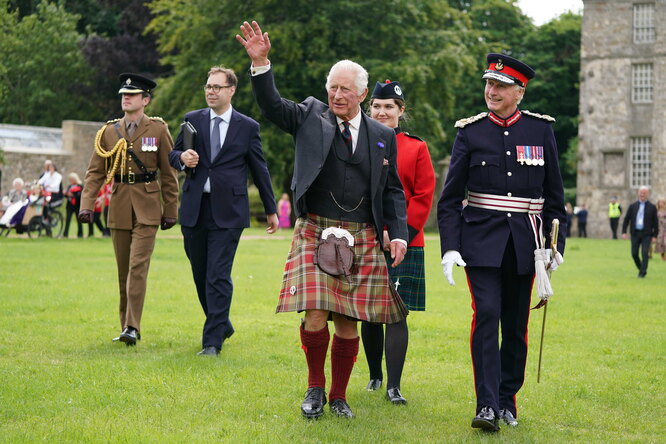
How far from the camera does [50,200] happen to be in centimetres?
2923

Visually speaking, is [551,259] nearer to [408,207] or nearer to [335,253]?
[335,253]

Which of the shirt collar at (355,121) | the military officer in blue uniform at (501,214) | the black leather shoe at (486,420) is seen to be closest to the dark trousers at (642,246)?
the military officer in blue uniform at (501,214)

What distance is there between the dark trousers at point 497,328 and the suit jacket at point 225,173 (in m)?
3.33

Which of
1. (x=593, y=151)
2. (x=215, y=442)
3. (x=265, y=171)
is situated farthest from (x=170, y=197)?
(x=593, y=151)

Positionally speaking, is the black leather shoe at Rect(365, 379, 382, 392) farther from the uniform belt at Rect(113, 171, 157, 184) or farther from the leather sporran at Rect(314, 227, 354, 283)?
the uniform belt at Rect(113, 171, 157, 184)

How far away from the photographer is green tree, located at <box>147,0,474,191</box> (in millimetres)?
41531

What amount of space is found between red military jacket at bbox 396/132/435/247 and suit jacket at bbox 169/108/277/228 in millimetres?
2038

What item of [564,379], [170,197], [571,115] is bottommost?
[564,379]

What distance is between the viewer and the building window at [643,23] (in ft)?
170

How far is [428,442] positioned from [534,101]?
57001 millimetres

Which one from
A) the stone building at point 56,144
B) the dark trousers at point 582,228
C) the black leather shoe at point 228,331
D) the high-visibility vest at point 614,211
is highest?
the stone building at point 56,144

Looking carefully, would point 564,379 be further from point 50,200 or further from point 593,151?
point 593,151

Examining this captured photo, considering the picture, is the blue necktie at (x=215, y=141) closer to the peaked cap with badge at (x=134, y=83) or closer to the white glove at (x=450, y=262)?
the peaked cap with badge at (x=134, y=83)

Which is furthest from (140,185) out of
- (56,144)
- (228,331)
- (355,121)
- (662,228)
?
(56,144)
